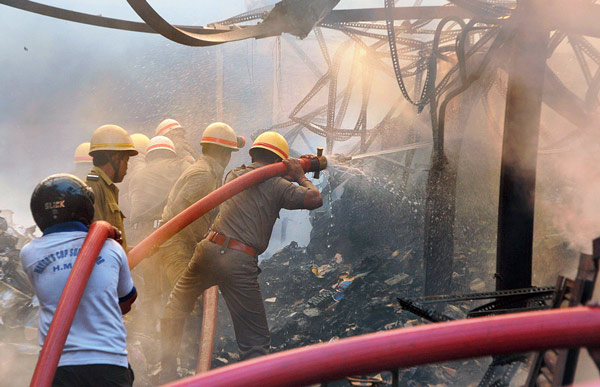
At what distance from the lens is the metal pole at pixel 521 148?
13.1 feet

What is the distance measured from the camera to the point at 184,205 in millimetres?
5242

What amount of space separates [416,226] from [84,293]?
20.6ft

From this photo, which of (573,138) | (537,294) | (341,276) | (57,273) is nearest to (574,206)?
(573,138)

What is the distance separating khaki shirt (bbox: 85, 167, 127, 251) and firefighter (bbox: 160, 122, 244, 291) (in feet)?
3.97

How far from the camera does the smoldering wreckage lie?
3.95 meters

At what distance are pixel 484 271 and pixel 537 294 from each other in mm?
4058

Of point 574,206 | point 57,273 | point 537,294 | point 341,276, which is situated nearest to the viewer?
point 57,273

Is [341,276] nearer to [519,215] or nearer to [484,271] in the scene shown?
[484,271]

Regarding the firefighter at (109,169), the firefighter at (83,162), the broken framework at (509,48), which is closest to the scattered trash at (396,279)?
the broken framework at (509,48)

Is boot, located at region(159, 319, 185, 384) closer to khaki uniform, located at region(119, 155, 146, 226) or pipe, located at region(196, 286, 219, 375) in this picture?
pipe, located at region(196, 286, 219, 375)

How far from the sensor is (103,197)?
3.99m

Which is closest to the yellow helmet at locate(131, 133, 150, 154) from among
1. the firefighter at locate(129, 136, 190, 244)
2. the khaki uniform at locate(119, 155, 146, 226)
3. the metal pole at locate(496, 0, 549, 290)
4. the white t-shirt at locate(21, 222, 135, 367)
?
the khaki uniform at locate(119, 155, 146, 226)

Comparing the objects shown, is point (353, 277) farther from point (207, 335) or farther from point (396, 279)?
point (207, 335)

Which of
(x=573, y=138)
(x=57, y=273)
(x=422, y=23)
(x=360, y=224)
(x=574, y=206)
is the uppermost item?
(x=422, y=23)
